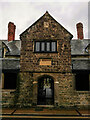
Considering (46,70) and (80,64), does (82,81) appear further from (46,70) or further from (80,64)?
(46,70)

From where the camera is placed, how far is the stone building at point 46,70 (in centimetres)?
908

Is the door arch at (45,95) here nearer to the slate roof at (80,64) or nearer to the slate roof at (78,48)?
the slate roof at (80,64)

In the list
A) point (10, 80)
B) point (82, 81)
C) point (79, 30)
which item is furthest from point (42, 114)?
point (79, 30)

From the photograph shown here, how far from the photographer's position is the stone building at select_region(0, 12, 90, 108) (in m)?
9.08

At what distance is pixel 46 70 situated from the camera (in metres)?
9.50

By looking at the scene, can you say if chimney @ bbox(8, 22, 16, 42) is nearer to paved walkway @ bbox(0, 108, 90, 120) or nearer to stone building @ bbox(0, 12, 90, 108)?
stone building @ bbox(0, 12, 90, 108)

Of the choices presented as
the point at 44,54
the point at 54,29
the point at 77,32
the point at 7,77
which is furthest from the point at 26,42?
the point at 77,32

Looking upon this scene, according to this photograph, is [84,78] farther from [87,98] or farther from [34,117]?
[34,117]

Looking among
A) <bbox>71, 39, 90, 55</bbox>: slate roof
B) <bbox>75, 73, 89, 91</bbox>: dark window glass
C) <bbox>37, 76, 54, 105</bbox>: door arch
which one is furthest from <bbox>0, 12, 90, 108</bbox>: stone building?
<bbox>71, 39, 90, 55</bbox>: slate roof

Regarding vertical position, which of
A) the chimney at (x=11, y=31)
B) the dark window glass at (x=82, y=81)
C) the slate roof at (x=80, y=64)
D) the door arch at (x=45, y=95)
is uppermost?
the chimney at (x=11, y=31)

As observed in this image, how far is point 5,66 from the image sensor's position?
1005cm

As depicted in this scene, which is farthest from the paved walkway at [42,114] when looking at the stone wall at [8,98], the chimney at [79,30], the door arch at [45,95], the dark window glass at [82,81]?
the chimney at [79,30]

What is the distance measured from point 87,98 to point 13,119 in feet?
20.5

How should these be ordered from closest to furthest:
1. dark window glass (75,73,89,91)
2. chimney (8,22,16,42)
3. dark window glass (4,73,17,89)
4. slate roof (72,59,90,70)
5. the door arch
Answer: dark window glass (75,73,89,91), slate roof (72,59,90,70), dark window glass (4,73,17,89), the door arch, chimney (8,22,16,42)
